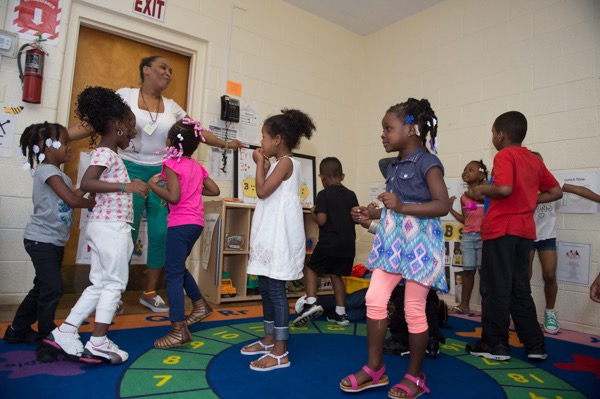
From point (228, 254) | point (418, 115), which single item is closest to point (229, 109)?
point (228, 254)

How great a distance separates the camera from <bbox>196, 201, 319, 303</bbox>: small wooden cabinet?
3170 mm

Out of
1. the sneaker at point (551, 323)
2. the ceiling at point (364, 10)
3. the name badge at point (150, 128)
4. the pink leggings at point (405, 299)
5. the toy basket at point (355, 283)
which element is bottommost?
the sneaker at point (551, 323)

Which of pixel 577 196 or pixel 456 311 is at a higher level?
pixel 577 196

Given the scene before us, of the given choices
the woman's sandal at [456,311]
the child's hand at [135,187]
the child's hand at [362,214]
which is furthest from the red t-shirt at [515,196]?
the child's hand at [135,187]

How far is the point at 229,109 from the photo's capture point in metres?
3.61

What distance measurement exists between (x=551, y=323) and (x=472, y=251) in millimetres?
729

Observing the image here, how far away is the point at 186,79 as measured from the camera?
370 cm

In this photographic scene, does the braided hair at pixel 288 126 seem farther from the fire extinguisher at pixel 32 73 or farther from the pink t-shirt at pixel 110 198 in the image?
the fire extinguisher at pixel 32 73

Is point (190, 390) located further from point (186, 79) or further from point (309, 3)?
point (309, 3)

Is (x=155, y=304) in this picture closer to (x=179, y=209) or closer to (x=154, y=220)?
(x=154, y=220)

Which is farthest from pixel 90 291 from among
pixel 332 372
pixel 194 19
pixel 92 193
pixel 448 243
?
pixel 448 243

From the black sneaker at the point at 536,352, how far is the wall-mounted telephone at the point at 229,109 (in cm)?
277

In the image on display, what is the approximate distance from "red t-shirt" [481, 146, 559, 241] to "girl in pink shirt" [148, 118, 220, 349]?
156 cm

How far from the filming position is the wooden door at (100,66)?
3.16 m
